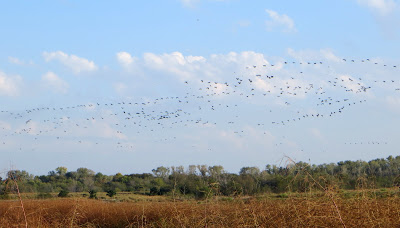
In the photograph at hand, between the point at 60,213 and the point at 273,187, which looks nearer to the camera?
the point at 60,213

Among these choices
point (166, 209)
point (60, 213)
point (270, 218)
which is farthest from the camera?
point (60, 213)

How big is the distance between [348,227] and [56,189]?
51747 millimetres

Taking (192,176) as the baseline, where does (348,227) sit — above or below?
below

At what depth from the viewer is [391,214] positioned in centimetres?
878

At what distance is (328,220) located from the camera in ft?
26.6

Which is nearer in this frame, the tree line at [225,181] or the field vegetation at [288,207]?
the field vegetation at [288,207]

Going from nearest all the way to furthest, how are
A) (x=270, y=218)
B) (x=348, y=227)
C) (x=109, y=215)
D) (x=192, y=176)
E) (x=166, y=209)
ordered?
(x=348, y=227), (x=270, y=218), (x=166, y=209), (x=109, y=215), (x=192, y=176)

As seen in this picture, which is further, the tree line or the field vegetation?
the tree line

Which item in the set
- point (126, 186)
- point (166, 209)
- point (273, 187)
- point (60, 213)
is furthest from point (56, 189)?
point (166, 209)

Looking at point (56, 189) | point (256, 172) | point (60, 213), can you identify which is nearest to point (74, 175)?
point (56, 189)

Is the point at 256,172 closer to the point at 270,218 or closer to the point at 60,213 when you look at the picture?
the point at 60,213

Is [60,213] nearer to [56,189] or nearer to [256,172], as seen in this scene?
[256,172]

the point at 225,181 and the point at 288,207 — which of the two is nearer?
the point at 288,207

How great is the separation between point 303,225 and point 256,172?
33.6 meters
